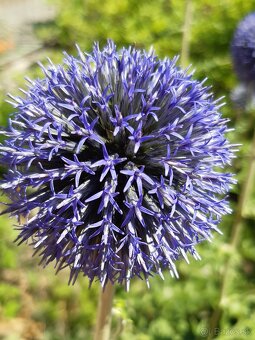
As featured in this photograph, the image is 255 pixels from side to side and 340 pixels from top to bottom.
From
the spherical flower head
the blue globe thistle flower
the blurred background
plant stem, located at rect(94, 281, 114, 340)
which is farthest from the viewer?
the blurred background

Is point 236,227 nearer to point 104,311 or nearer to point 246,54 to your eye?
point 246,54

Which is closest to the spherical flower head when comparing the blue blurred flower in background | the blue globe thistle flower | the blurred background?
the blue blurred flower in background

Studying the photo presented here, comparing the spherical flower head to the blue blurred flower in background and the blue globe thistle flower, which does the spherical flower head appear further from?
the blue globe thistle flower

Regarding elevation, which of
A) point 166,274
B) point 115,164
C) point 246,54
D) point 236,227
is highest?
point 246,54

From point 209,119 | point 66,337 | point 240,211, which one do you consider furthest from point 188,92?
point 66,337

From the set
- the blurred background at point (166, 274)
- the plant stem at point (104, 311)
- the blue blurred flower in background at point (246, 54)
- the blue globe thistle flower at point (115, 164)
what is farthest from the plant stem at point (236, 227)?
the plant stem at point (104, 311)

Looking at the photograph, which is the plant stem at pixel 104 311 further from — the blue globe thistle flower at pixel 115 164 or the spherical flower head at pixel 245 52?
the spherical flower head at pixel 245 52

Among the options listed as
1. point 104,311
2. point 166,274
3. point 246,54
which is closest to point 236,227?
point 166,274
